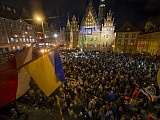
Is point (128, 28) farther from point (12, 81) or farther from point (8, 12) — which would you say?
point (12, 81)

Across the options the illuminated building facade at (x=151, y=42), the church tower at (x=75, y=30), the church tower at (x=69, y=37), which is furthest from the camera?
the church tower at (x=69, y=37)

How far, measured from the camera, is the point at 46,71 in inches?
193

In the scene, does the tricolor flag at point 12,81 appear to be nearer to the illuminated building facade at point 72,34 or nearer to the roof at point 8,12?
the roof at point 8,12

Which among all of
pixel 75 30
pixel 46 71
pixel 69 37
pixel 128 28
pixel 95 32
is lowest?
pixel 46 71

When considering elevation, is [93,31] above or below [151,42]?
above

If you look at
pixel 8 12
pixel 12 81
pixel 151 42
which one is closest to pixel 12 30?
pixel 8 12

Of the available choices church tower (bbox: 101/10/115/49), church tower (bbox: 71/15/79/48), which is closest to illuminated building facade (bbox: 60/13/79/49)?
church tower (bbox: 71/15/79/48)

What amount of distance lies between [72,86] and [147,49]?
4049 cm

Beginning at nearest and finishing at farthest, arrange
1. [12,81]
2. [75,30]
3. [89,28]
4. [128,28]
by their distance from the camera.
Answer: [12,81]
[128,28]
[89,28]
[75,30]

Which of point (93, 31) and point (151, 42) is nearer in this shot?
point (151, 42)

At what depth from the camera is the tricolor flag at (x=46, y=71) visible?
4.56m

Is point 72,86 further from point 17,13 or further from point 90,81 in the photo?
point 17,13

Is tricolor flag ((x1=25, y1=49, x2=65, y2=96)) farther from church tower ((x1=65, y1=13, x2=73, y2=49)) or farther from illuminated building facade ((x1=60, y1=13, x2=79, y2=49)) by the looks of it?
church tower ((x1=65, y1=13, x2=73, y2=49))

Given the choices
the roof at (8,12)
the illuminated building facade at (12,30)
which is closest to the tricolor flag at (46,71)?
the illuminated building facade at (12,30)
